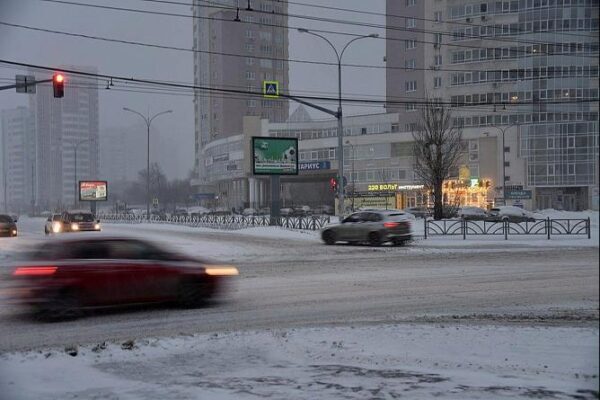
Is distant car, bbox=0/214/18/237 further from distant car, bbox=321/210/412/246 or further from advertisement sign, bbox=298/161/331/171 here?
advertisement sign, bbox=298/161/331/171

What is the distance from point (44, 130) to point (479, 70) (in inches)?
2123

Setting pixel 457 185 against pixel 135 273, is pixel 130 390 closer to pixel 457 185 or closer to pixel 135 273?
pixel 135 273

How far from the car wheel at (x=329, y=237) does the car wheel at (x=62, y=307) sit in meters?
17.6

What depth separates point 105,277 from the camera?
9773mm

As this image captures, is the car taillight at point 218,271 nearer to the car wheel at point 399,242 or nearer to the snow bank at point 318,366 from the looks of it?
the snow bank at point 318,366

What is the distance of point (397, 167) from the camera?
8644 cm

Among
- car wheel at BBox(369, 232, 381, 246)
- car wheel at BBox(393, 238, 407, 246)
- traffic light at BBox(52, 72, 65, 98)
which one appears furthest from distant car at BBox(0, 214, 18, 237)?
car wheel at BBox(393, 238, 407, 246)

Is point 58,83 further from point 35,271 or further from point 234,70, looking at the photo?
point 234,70

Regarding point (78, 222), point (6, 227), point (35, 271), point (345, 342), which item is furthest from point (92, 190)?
point (345, 342)

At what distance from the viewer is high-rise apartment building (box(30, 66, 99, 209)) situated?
50719 mm

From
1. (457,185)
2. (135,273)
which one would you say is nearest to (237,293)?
(135,273)

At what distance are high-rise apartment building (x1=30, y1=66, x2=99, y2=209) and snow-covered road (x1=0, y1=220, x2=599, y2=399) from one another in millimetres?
37547

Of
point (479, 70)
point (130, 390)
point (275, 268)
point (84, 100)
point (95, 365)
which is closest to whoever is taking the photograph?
point (130, 390)

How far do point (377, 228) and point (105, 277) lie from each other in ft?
54.9
